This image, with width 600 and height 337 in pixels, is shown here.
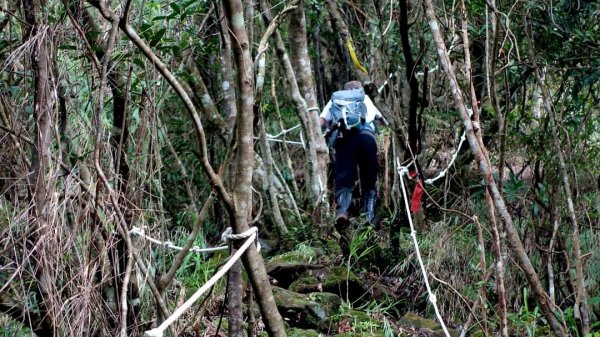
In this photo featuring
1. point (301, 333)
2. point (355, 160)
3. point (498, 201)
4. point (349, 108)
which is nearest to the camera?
point (498, 201)

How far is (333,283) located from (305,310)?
784 millimetres

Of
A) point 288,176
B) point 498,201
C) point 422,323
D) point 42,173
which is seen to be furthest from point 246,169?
point 288,176

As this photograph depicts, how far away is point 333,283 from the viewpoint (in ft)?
18.2

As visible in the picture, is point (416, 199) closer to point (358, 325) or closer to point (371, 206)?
point (358, 325)

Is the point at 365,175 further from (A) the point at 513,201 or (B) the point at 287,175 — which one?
(B) the point at 287,175

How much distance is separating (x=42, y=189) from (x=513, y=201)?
427 centimetres

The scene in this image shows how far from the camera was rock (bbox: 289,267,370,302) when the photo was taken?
551 cm

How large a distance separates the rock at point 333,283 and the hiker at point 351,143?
532 mm

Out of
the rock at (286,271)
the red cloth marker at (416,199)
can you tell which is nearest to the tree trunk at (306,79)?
the rock at (286,271)

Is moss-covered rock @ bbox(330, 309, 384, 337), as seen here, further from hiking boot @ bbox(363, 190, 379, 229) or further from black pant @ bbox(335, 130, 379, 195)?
black pant @ bbox(335, 130, 379, 195)

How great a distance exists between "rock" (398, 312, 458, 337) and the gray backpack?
1860mm

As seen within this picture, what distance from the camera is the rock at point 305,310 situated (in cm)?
479

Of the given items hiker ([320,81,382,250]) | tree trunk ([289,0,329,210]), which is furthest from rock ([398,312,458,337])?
tree trunk ([289,0,329,210])

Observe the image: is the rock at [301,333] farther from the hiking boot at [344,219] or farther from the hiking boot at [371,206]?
the hiking boot at [371,206]
